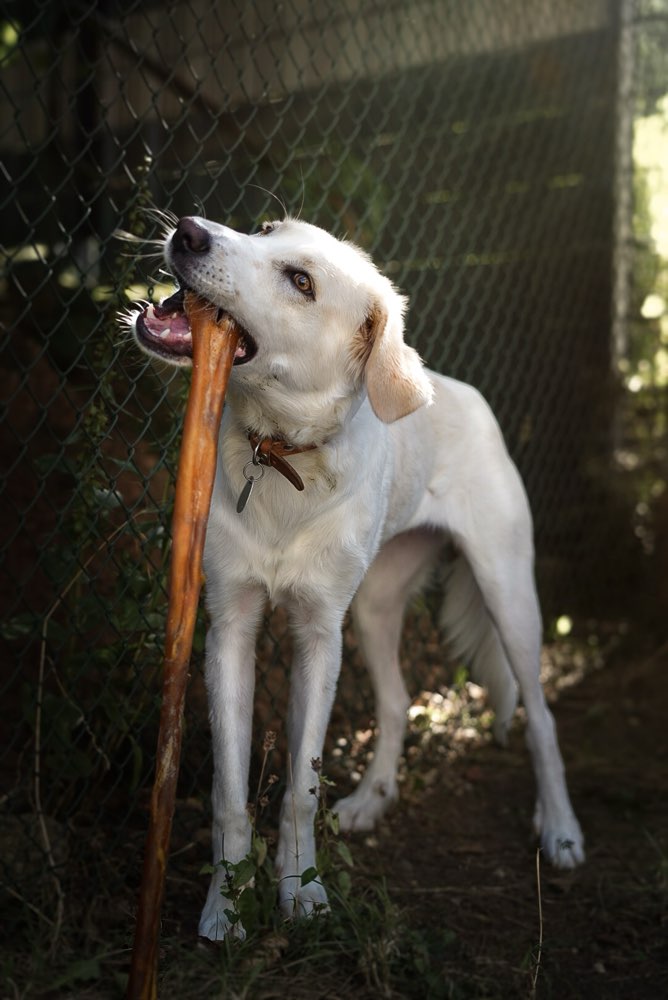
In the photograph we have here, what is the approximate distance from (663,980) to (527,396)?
3288mm

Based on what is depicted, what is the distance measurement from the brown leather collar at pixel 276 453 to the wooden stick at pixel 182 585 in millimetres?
320

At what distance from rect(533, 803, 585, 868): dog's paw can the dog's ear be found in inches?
63.1

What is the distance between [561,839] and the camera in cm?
349

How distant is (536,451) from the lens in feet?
18.3

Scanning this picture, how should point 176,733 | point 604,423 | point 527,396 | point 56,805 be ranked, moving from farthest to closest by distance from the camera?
point 604,423 < point 527,396 < point 56,805 < point 176,733

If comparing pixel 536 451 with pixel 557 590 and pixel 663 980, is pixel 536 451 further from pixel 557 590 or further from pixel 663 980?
pixel 663 980

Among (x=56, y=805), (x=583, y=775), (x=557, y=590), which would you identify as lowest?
(x=557, y=590)

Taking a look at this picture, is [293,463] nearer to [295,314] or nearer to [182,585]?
[295,314]

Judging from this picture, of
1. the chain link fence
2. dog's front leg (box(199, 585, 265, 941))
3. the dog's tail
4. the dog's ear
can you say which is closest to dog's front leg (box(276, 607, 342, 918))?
dog's front leg (box(199, 585, 265, 941))

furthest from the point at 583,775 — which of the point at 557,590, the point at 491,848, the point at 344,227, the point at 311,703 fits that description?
the point at 344,227

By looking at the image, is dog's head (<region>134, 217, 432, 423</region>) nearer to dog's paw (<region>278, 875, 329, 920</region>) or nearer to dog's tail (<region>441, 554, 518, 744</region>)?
dog's paw (<region>278, 875, 329, 920</region>)

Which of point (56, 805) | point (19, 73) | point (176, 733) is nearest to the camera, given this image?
point (176, 733)

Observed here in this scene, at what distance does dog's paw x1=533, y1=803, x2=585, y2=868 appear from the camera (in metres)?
3.44

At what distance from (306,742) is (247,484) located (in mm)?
657
